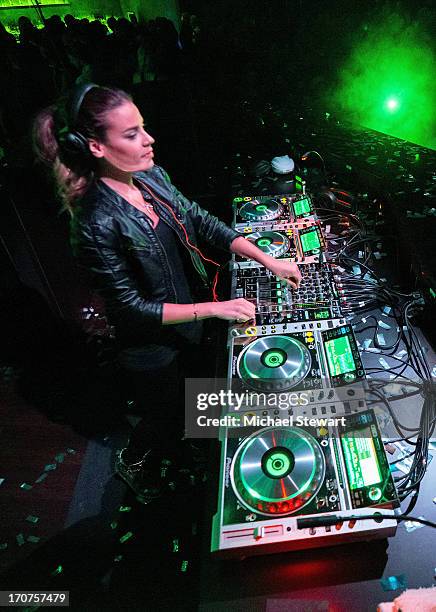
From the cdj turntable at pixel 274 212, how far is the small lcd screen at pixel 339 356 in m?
0.93

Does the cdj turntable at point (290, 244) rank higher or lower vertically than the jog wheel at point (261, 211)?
lower

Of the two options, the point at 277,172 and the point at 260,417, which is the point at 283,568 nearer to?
the point at 260,417

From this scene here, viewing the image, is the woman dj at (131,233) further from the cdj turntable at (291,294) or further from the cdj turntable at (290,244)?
the cdj turntable at (290,244)

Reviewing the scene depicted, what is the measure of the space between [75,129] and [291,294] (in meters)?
1.08

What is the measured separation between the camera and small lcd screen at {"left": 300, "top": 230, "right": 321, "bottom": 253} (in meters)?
1.93

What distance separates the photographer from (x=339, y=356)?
1.38m

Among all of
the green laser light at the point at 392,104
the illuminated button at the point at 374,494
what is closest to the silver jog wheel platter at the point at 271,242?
the illuminated button at the point at 374,494

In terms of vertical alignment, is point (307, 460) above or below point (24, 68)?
below

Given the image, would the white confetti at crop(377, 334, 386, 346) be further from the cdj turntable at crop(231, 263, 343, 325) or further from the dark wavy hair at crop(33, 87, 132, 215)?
the dark wavy hair at crop(33, 87, 132, 215)

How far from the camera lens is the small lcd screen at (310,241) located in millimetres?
1932

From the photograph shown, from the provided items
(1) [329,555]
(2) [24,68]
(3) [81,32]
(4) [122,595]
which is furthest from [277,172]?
(3) [81,32]

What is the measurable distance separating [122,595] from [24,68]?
20.1ft

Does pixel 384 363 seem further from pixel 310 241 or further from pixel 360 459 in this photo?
pixel 310 241

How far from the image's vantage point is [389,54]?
465cm
